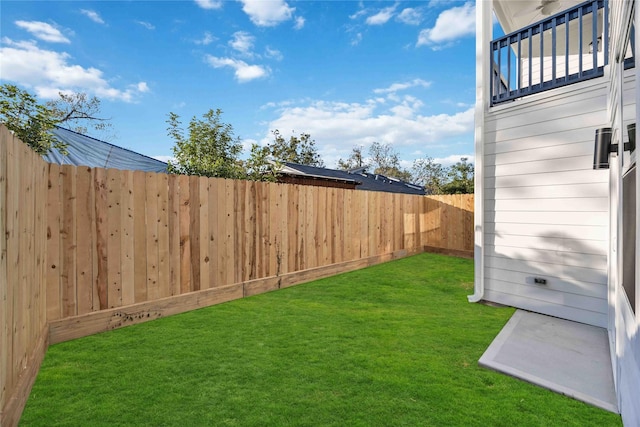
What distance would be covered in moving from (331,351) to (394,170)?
94.8 ft

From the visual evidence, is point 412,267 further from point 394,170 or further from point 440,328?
point 394,170

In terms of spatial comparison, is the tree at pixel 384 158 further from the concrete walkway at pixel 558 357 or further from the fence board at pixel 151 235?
the fence board at pixel 151 235

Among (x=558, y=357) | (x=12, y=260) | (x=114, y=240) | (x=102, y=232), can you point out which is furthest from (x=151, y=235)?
(x=558, y=357)

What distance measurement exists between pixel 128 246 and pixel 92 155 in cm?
595

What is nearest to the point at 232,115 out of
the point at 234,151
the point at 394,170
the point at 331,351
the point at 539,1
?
the point at 234,151

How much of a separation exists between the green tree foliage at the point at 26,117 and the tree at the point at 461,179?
16190mm

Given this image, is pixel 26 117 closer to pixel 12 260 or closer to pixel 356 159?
pixel 12 260

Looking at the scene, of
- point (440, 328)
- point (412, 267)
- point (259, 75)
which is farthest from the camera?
point (259, 75)

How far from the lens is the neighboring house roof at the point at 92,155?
22.3 ft

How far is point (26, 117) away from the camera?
5234 mm

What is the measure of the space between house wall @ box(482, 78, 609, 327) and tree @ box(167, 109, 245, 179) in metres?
7.28

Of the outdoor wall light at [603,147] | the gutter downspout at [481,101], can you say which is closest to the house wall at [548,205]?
the gutter downspout at [481,101]

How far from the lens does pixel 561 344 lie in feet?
9.30

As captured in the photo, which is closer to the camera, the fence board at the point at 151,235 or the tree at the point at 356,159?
the fence board at the point at 151,235
